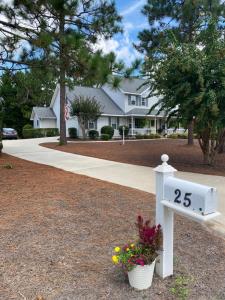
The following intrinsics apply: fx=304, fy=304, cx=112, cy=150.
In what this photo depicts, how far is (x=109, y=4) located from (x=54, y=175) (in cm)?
561

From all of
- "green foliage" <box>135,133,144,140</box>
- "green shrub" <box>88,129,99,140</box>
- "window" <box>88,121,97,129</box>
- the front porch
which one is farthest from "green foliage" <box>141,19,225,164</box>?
the front porch

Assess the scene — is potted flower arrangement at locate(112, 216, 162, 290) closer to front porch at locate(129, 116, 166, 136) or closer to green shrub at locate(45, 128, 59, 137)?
front porch at locate(129, 116, 166, 136)

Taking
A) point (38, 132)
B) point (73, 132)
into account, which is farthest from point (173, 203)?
point (38, 132)

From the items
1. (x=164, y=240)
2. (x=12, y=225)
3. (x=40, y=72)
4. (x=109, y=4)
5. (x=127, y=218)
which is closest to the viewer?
(x=164, y=240)

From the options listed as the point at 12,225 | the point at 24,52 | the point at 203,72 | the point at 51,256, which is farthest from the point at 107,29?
the point at 51,256

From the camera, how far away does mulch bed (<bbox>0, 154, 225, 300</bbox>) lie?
2980 millimetres

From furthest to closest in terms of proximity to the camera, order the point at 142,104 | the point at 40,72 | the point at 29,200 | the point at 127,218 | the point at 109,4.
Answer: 1. the point at 142,104
2. the point at 109,4
3. the point at 40,72
4. the point at 29,200
5. the point at 127,218

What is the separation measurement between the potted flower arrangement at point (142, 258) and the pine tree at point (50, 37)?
3889 mm

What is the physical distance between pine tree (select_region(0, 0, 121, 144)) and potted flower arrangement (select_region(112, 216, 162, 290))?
3.89m

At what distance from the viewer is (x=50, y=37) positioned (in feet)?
19.4

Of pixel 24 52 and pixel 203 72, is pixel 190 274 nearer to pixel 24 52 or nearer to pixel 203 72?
pixel 24 52

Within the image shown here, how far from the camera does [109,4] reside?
958cm

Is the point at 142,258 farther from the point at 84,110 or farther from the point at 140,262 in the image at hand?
the point at 84,110

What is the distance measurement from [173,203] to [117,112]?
29.7 m
